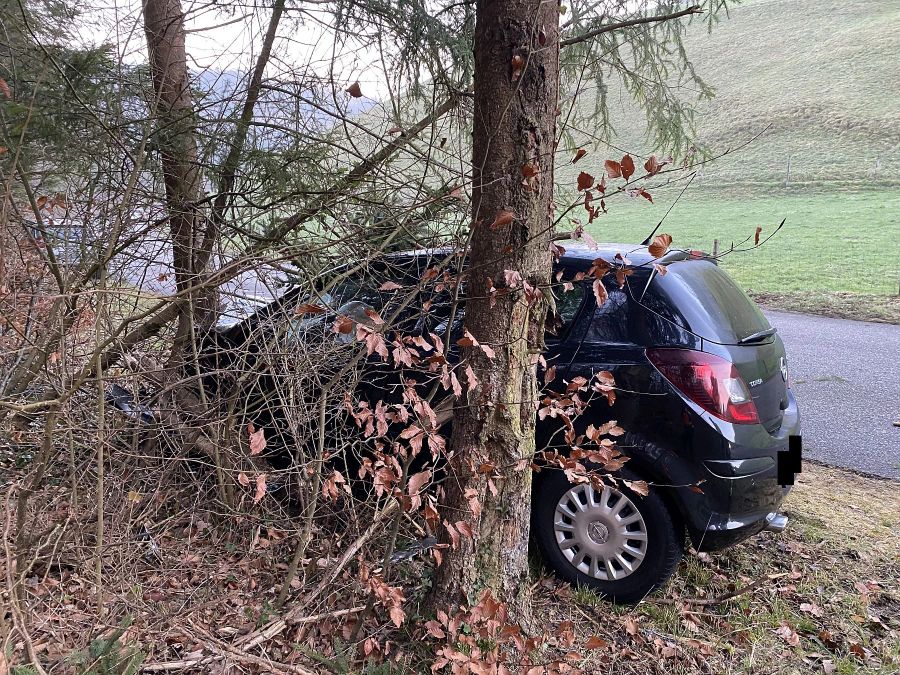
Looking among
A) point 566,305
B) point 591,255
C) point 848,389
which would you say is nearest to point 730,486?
point 566,305

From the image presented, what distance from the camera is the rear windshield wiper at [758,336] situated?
3.42 meters

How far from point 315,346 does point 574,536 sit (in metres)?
1.75

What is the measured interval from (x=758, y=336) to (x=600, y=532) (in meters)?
1.39

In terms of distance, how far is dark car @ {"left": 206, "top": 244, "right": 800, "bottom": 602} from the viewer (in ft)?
10.6

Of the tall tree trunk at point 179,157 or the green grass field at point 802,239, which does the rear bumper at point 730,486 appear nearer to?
the tall tree trunk at point 179,157

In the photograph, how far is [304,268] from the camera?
11.0 ft

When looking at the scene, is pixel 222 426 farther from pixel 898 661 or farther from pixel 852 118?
pixel 852 118

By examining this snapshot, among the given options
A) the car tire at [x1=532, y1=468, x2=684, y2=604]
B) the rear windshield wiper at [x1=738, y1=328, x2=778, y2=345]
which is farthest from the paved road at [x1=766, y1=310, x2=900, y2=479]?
the car tire at [x1=532, y1=468, x2=684, y2=604]

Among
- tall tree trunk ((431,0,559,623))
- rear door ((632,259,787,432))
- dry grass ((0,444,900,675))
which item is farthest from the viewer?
rear door ((632,259,787,432))

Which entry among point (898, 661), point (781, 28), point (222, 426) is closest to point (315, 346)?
point (222, 426)

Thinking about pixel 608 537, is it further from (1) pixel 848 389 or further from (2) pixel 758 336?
(1) pixel 848 389

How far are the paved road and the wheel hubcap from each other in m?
2.90

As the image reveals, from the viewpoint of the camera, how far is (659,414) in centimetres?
331

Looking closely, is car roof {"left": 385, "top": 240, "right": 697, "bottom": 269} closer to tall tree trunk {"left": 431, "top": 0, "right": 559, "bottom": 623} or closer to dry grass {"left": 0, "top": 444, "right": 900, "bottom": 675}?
tall tree trunk {"left": 431, "top": 0, "right": 559, "bottom": 623}
